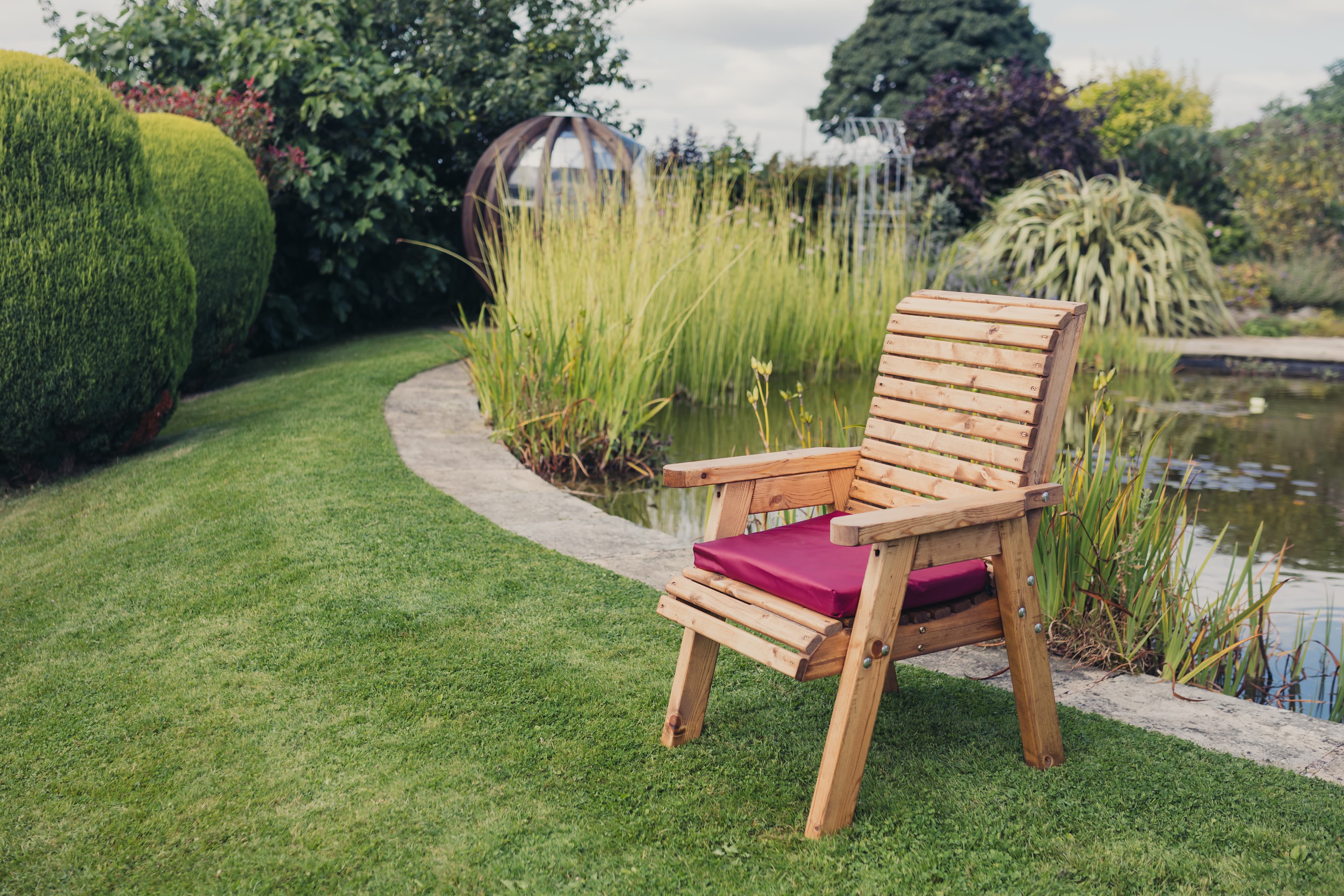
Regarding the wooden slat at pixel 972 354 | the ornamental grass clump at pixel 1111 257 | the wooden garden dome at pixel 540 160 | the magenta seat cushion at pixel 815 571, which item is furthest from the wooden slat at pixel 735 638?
the ornamental grass clump at pixel 1111 257

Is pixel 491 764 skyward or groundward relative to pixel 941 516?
groundward

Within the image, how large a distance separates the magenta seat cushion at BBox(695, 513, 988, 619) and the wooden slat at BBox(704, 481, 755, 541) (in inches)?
2.0

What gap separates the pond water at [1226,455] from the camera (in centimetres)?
418

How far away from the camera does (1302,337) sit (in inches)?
424

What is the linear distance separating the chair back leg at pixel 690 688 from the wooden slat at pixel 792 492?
1.14ft

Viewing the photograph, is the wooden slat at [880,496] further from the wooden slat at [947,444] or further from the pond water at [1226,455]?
the pond water at [1226,455]

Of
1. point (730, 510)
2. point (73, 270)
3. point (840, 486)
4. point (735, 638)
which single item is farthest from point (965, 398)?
point (73, 270)

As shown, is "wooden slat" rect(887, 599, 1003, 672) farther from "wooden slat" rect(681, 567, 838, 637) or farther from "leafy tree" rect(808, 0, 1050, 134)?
"leafy tree" rect(808, 0, 1050, 134)

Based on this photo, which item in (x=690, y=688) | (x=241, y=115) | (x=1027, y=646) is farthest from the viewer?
(x=241, y=115)

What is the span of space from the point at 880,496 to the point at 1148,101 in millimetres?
24592

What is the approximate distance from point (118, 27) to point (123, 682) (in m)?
8.86

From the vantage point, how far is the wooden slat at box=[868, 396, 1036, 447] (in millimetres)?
2311

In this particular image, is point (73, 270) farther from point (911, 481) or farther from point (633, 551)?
point (911, 481)

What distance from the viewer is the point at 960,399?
249cm
